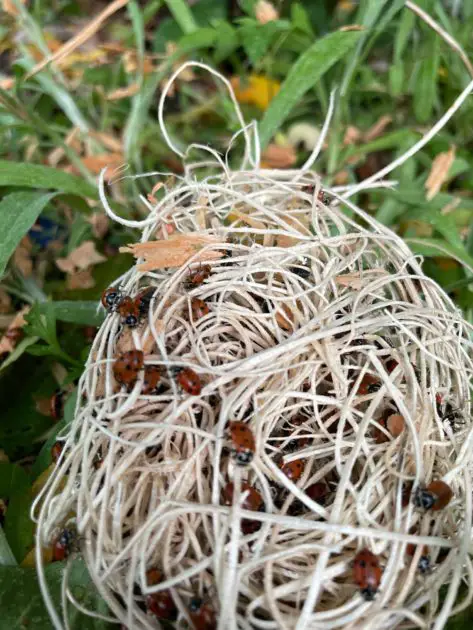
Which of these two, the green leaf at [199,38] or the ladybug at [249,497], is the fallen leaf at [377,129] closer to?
the green leaf at [199,38]

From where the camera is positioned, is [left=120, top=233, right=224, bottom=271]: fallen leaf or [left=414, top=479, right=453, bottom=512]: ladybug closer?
[left=414, top=479, right=453, bottom=512]: ladybug

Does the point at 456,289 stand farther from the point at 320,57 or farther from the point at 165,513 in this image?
the point at 165,513

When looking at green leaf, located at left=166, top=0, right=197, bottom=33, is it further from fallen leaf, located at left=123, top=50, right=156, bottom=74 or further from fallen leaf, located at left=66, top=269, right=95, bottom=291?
fallen leaf, located at left=66, top=269, right=95, bottom=291

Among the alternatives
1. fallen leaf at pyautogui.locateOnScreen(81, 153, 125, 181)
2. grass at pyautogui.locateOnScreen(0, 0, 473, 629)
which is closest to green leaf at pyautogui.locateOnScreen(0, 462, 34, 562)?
grass at pyautogui.locateOnScreen(0, 0, 473, 629)

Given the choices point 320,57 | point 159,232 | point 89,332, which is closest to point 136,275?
point 159,232

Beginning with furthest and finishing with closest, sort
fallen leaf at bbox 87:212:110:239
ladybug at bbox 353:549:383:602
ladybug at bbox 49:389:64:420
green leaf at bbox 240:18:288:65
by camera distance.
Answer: fallen leaf at bbox 87:212:110:239
green leaf at bbox 240:18:288:65
ladybug at bbox 49:389:64:420
ladybug at bbox 353:549:383:602

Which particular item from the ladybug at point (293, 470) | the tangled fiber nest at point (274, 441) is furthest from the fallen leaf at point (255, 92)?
the ladybug at point (293, 470)

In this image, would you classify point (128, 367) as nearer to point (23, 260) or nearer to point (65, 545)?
point (65, 545)
